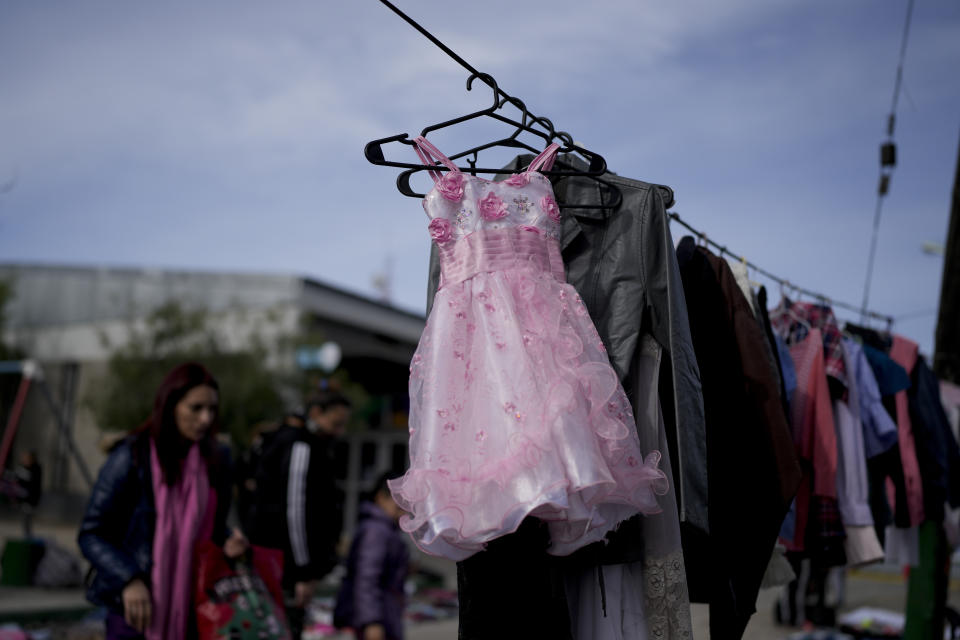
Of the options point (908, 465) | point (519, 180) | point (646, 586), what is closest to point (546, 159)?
point (519, 180)

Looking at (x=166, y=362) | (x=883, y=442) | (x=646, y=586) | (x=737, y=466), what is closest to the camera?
(x=646, y=586)

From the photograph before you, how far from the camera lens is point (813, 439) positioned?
3434mm

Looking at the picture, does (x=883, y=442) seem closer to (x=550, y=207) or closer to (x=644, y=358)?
(x=644, y=358)

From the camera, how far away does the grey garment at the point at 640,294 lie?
227cm

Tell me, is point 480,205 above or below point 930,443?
above

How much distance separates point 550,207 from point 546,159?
0.16 meters

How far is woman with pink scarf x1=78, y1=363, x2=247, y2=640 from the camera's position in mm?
3064

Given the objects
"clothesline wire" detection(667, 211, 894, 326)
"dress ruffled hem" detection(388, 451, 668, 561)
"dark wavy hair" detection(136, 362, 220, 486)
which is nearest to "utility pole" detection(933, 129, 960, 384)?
"clothesline wire" detection(667, 211, 894, 326)

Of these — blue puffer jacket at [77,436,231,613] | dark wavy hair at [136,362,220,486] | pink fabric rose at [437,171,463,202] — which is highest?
pink fabric rose at [437,171,463,202]

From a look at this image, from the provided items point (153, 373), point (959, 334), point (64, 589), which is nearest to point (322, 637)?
point (64, 589)

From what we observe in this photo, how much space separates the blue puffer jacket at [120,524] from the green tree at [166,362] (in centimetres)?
1075

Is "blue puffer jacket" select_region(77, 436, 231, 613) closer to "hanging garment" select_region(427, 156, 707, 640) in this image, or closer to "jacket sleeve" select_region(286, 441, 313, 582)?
"hanging garment" select_region(427, 156, 707, 640)

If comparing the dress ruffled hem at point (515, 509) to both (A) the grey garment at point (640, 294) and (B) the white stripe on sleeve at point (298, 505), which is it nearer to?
(A) the grey garment at point (640, 294)

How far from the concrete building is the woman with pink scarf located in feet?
36.4
